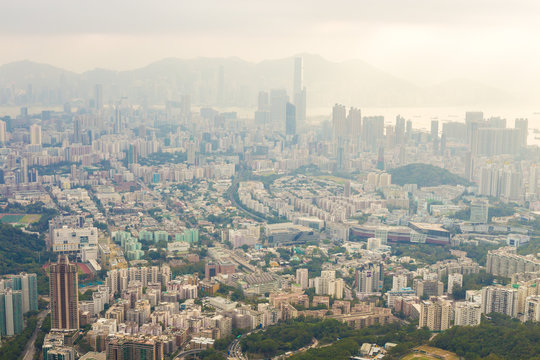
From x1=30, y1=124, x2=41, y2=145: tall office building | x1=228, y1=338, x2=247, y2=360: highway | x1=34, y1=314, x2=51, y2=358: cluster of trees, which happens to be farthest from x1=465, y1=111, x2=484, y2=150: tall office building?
x1=34, y1=314, x2=51, y2=358: cluster of trees

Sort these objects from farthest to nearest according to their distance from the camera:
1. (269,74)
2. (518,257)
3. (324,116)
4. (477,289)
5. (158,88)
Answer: (158,88) < (269,74) < (324,116) < (518,257) < (477,289)

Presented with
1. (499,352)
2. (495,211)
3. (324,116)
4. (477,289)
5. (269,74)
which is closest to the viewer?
(499,352)

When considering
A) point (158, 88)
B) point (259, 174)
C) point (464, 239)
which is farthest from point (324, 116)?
point (464, 239)

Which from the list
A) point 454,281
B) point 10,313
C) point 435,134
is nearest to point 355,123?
point 435,134

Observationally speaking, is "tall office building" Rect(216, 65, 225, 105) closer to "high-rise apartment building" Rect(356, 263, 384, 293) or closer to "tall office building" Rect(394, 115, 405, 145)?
"tall office building" Rect(394, 115, 405, 145)

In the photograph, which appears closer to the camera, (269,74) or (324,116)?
(324,116)

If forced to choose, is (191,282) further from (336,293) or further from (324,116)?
(324,116)

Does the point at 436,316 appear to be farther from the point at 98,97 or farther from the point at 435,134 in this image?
the point at 98,97

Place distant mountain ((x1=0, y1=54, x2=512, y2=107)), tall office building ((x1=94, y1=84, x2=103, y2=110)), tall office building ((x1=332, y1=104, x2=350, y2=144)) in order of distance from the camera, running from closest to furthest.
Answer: tall office building ((x1=332, y1=104, x2=350, y2=144)), distant mountain ((x1=0, y1=54, x2=512, y2=107)), tall office building ((x1=94, y1=84, x2=103, y2=110))

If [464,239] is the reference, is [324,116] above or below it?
above
